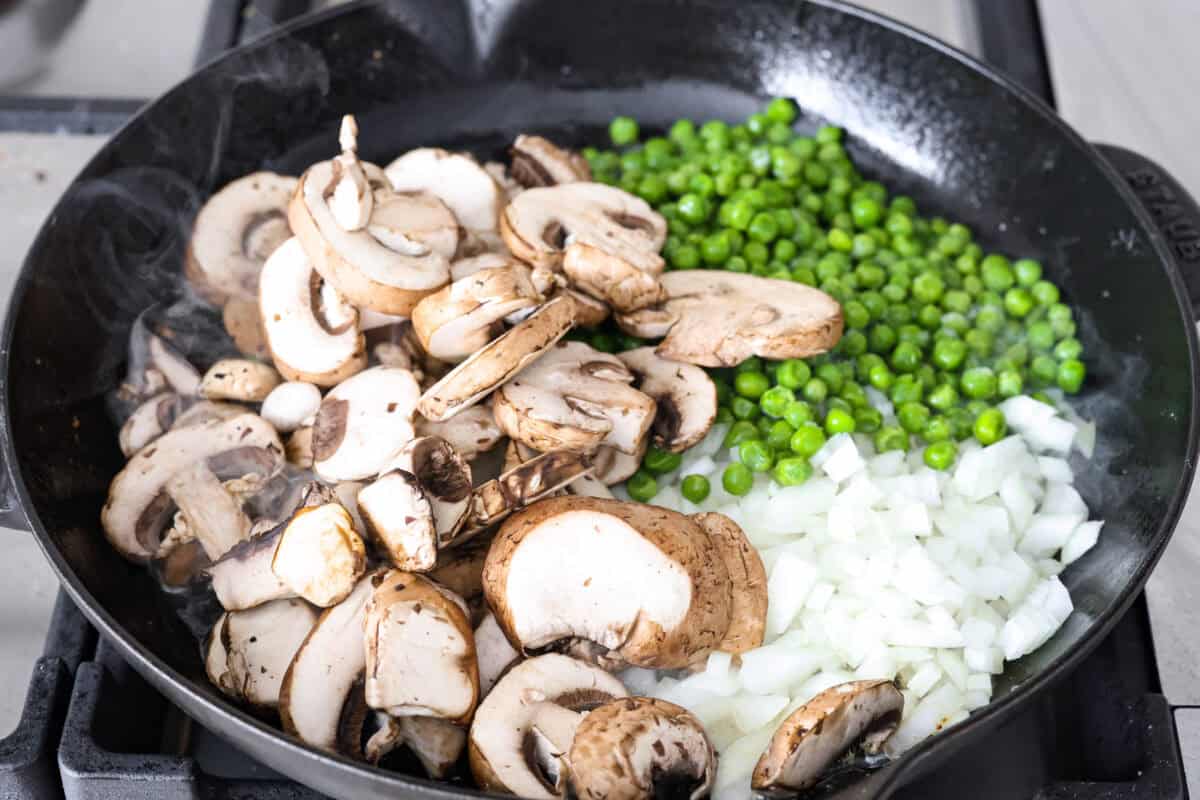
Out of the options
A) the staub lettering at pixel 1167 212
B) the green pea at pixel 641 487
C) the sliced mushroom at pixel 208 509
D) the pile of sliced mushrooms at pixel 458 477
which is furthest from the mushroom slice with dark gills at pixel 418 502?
the staub lettering at pixel 1167 212

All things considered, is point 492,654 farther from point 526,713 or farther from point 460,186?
point 460,186

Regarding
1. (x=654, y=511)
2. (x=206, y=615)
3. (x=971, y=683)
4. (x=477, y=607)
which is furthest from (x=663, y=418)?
(x=206, y=615)

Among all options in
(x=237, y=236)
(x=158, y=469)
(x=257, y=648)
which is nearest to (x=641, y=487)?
(x=257, y=648)

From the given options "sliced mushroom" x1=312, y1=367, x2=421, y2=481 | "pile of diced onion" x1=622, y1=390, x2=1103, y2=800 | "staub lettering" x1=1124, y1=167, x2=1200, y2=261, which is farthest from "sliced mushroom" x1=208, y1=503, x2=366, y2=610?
"staub lettering" x1=1124, y1=167, x2=1200, y2=261

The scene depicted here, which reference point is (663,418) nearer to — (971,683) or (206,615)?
(971,683)

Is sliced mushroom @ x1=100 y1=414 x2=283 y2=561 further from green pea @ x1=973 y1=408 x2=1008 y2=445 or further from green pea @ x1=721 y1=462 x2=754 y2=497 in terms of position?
green pea @ x1=973 y1=408 x2=1008 y2=445
